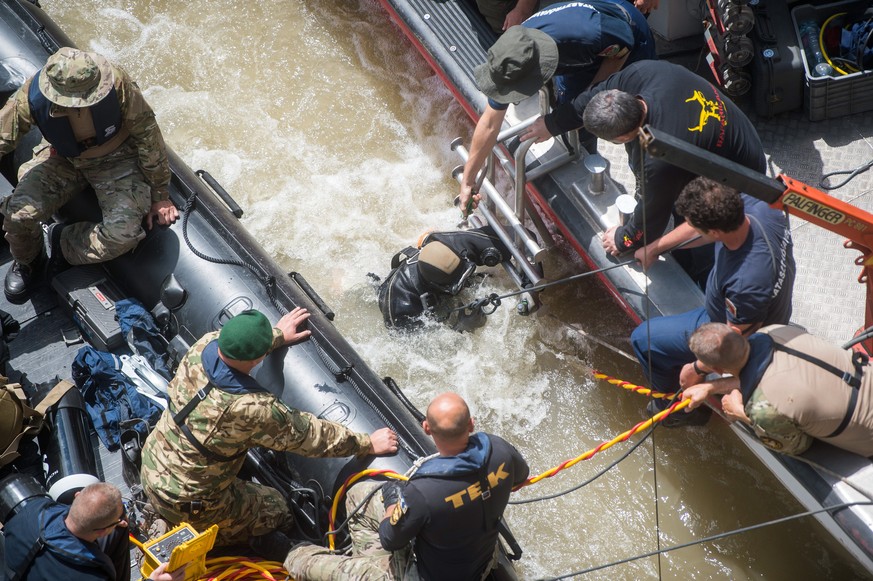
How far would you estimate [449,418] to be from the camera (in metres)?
2.62

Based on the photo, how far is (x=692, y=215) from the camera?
113 inches

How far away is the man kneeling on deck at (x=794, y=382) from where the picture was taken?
2805 mm

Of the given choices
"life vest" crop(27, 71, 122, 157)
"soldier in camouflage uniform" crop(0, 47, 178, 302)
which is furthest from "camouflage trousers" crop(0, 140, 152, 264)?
"life vest" crop(27, 71, 122, 157)

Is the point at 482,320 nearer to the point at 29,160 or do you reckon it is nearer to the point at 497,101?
the point at 497,101

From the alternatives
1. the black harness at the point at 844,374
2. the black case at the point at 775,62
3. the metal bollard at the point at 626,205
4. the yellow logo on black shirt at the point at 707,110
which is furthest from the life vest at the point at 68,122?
the black case at the point at 775,62

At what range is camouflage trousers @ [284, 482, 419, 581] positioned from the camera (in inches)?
115

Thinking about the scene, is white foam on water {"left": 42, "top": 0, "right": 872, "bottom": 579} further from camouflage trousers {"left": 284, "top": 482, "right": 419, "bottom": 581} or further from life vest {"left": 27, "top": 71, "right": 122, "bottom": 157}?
life vest {"left": 27, "top": 71, "right": 122, "bottom": 157}

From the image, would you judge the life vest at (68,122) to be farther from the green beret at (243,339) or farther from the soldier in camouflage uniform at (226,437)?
the green beret at (243,339)

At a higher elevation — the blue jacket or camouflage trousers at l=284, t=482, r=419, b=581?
the blue jacket

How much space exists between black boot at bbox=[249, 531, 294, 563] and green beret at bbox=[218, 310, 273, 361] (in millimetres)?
807

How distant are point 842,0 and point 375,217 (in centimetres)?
253

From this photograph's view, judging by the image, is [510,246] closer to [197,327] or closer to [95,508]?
[197,327]

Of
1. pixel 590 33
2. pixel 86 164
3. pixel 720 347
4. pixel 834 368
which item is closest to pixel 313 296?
pixel 86 164

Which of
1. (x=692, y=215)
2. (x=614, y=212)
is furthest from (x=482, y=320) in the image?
(x=692, y=215)
